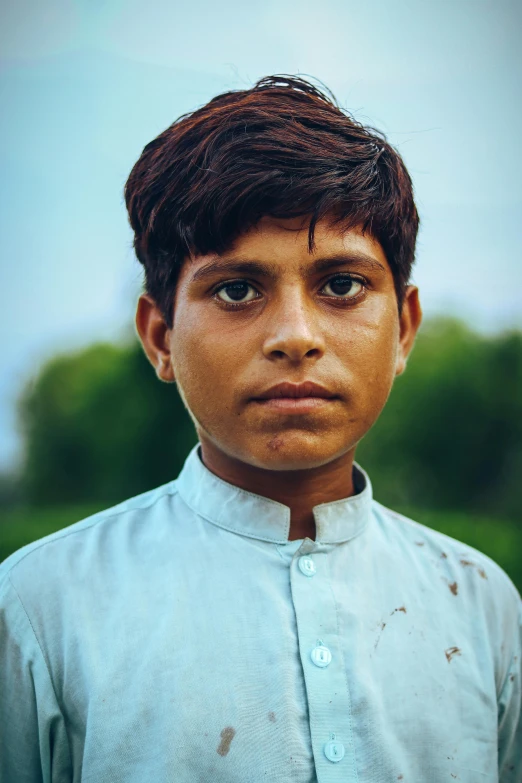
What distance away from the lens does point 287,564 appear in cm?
196

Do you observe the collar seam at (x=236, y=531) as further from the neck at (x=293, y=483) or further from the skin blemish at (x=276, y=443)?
the skin blemish at (x=276, y=443)

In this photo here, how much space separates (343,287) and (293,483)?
0.58 metres

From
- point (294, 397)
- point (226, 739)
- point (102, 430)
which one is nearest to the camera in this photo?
point (226, 739)

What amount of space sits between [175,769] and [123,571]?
1.68 ft

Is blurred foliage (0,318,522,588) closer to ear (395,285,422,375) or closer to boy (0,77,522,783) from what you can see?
ear (395,285,422,375)

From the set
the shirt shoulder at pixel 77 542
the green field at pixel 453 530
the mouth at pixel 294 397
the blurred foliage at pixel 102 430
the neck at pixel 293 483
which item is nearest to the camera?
the mouth at pixel 294 397

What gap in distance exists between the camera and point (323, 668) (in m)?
1.79

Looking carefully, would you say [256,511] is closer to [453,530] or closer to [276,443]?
[276,443]

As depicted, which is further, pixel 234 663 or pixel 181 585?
pixel 181 585

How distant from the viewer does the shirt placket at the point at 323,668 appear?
5.60 ft

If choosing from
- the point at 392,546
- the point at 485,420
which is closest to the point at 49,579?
the point at 392,546

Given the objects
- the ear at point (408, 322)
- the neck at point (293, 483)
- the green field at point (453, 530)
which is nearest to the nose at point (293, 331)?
the neck at point (293, 483)

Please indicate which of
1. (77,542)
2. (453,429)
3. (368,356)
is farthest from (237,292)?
(453,429)

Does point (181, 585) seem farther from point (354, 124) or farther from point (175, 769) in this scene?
point (354, 124)
